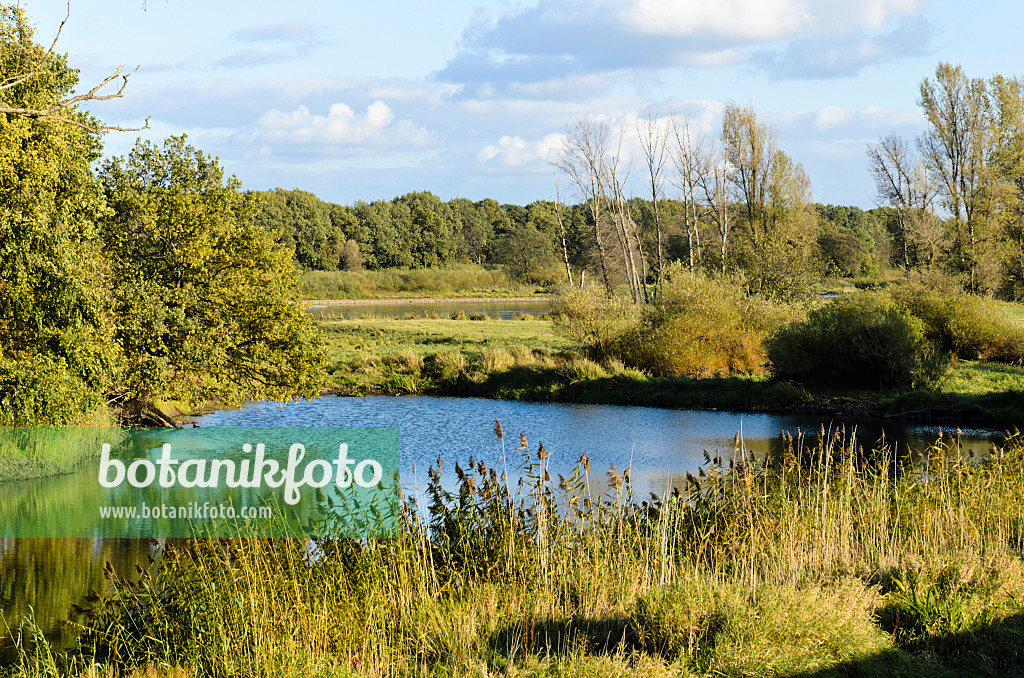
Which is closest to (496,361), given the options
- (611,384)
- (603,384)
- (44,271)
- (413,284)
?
(603,384)

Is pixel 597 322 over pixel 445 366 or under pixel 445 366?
over

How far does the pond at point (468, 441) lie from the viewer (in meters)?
10.1

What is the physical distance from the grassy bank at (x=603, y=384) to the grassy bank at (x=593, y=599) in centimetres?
1419

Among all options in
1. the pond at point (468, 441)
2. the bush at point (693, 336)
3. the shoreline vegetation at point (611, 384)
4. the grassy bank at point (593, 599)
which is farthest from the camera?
the bush at point (693, 336)

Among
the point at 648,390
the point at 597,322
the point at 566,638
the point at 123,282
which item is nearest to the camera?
the point at 566,638

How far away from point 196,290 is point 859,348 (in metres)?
17.7

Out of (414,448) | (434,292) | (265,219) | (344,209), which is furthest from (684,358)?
(344,209)

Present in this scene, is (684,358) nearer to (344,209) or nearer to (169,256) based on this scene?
(169,256)

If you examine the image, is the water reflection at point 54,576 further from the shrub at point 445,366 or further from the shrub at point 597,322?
the shrub at point 597,322

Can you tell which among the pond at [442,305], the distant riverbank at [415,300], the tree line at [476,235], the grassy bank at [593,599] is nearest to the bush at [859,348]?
the grassy bank at [593,599]

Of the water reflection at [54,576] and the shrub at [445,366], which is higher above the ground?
the shrub at [445,366]

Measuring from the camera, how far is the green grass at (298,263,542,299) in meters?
83.6

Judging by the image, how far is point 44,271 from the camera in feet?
49.5

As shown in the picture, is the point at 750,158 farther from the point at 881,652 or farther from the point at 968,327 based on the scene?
the point at 881,652
